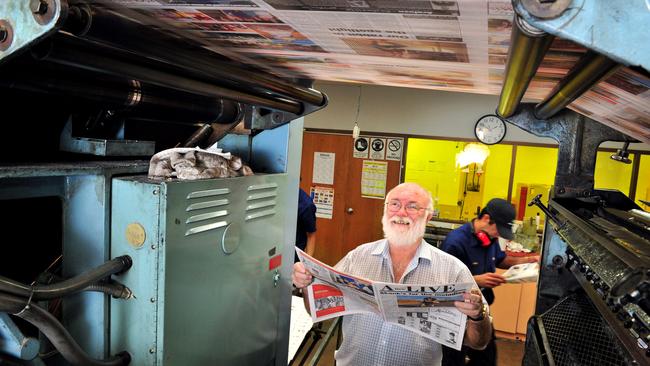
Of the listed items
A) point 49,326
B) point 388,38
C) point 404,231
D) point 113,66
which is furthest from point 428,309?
point 113,66

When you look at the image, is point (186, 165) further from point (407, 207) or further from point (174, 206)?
point (407, 207)

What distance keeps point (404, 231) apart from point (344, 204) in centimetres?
439

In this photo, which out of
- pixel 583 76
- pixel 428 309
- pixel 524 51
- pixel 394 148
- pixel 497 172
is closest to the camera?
pixel 524 51

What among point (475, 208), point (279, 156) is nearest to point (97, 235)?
point (279, 156)

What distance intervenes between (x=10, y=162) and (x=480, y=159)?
589cm

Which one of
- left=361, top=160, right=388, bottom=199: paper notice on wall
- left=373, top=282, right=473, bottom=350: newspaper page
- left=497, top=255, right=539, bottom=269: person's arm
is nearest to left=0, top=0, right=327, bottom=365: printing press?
left=373, top=282, right=473, bottom=350: newspaper page

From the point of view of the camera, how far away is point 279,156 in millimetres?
2252

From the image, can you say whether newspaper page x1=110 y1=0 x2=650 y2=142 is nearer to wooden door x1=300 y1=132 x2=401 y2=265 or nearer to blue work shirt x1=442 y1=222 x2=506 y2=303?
blue work shirt x1=442 y1=222 x2=506 y2=303

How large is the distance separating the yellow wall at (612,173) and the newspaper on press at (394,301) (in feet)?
16.5

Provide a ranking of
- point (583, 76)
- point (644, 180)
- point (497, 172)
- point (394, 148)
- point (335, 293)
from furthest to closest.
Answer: point (394, 148) → point (497, 172) → point (644, 180) → point (335, 293) → point (583, 76)

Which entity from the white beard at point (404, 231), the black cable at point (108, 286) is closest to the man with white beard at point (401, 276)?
the white beard at point (404, 231)

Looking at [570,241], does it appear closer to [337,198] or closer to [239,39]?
[239,39]

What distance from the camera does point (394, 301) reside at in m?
1.87

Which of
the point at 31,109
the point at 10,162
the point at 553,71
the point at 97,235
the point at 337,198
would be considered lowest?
the point at 337,198
